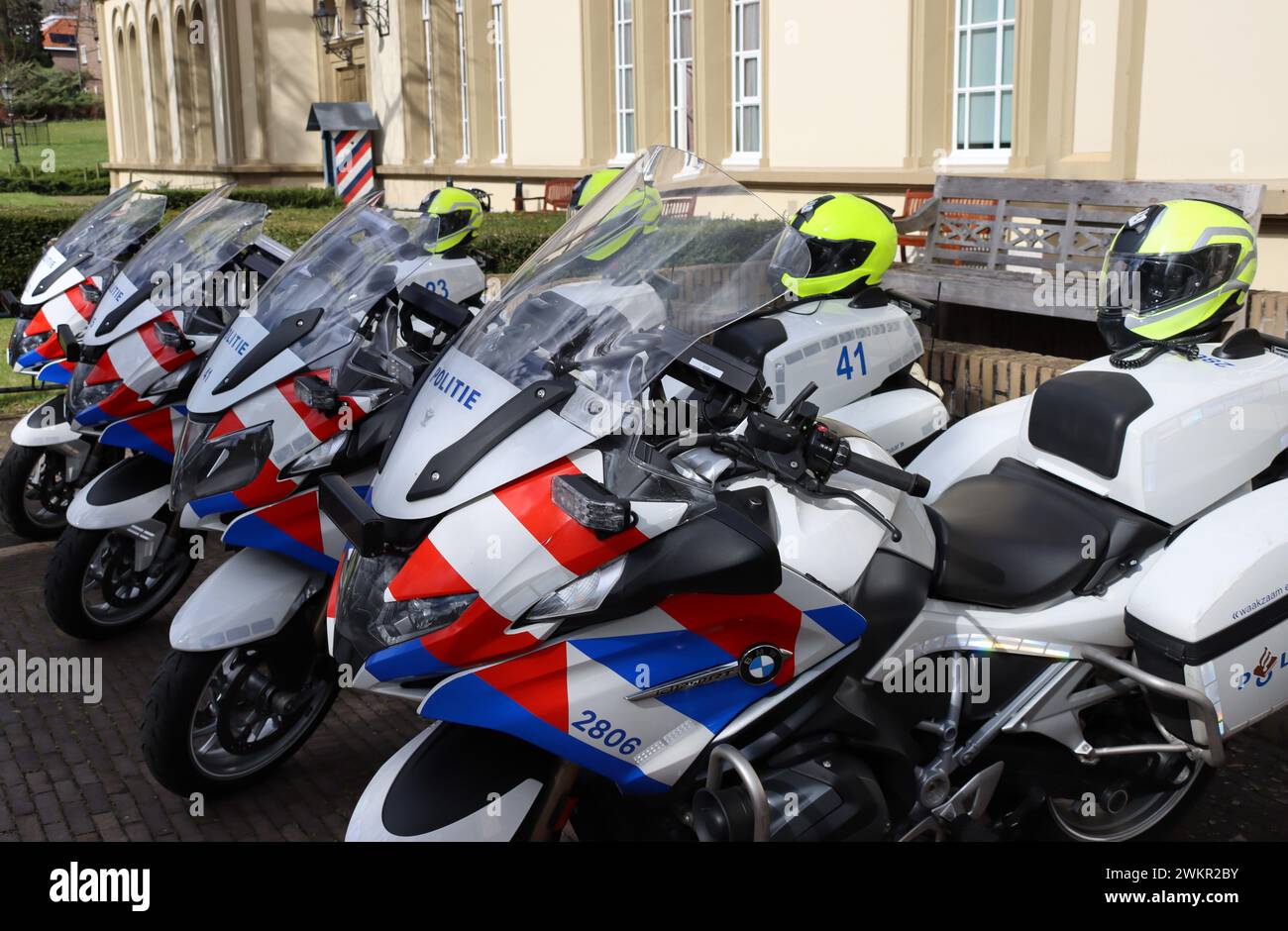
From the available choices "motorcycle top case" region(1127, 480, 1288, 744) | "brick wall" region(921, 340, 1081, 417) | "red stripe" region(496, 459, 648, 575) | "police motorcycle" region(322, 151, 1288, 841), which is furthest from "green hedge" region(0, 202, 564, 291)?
"red stripe" region(496, 459, 648, 575)

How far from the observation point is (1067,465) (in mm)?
3268

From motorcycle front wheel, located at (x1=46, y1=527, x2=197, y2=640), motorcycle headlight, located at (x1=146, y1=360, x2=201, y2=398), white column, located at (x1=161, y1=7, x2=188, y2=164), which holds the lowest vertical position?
motorcycle front wheel, located at (x1=46, y1=527, x2=197, y2=640)

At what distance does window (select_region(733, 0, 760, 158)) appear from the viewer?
13.5m

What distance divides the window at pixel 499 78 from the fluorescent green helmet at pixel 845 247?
50.3 ft

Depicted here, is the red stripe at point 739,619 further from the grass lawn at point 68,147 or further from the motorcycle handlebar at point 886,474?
the grass lawn at point 68,147

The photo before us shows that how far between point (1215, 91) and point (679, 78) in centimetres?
868

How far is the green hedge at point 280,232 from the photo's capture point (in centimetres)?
1184

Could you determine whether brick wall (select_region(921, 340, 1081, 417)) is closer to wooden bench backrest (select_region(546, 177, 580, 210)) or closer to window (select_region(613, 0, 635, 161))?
window (select_region(613, 0, 635, 161))

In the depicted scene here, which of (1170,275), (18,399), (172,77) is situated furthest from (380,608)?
(172,77)

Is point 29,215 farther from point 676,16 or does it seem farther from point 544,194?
point 676,16

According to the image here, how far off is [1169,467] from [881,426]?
1744mm

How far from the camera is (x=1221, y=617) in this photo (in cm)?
289

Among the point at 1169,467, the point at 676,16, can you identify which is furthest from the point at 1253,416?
the point at 676,16

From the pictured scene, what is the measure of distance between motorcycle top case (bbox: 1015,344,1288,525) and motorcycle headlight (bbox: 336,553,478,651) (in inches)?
66.9
